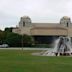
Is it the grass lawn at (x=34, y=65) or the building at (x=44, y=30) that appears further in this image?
the building at (x=44, y=30)

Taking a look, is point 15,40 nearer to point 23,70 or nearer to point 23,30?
point 23,30

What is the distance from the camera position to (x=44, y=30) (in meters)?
138

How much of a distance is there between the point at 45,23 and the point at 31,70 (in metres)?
129

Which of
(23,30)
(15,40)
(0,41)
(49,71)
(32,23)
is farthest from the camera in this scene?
(32,23)

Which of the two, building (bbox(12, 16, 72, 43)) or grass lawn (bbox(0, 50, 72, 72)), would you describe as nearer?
grass lawn (bbox(0, 50, 72, 72))

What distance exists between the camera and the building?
136 m

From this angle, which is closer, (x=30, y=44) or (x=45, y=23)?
(x=30, y=44)

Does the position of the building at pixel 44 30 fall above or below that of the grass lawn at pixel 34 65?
above

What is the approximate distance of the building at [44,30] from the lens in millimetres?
136500

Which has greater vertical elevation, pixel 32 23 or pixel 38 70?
pixel 32 23

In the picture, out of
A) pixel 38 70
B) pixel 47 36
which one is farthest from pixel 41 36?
pixel 38 70

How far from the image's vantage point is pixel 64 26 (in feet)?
465

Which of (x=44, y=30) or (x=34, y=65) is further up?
(x=44, y=30)

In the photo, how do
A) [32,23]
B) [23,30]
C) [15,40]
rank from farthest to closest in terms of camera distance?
[32,23], [23,30], [15,40]
